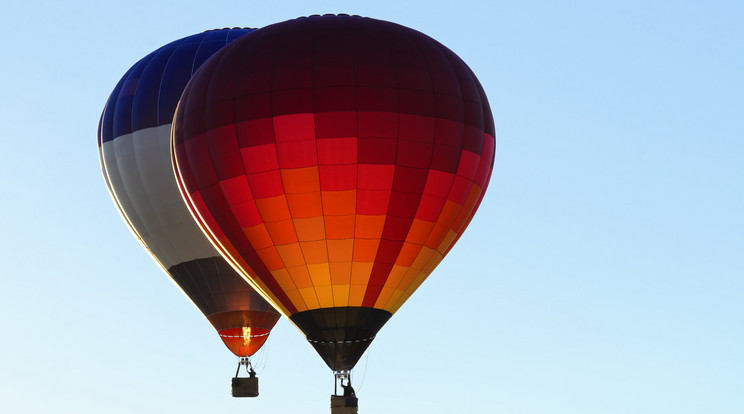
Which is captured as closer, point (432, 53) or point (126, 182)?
point (432, 53)

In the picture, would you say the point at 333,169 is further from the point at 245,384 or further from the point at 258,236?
the point at 245,384

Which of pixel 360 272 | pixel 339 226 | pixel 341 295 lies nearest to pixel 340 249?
pixel 339 226

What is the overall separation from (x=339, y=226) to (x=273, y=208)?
42.3 inches

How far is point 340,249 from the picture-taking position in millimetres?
28062

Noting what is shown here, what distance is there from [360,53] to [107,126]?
24.4 feet

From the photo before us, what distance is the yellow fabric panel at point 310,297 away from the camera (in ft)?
92.7

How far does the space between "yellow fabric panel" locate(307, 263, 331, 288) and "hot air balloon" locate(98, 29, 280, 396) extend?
548cm

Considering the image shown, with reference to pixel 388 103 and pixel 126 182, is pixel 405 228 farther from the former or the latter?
pixel 126 182

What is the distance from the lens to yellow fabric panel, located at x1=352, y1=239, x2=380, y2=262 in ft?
92.3

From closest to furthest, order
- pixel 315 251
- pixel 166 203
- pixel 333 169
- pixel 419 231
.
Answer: pixel 333 169, pixel 315 251, pixel 419 231, pixel 166 203

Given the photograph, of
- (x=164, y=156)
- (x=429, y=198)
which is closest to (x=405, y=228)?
(x=429, y=198)

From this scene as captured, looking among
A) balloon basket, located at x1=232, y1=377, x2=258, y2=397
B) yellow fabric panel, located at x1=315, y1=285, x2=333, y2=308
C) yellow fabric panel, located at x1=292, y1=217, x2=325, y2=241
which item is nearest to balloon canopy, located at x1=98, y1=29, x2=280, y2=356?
balloon basket, located at x1=232, y1=377, x2=258, y2=397

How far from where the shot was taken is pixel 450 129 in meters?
28.6

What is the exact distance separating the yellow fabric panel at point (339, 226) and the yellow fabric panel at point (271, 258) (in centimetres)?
91
